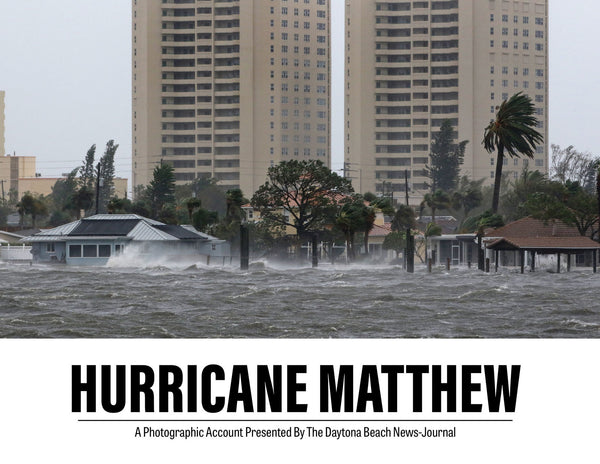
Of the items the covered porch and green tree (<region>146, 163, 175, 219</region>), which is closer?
the covered porch

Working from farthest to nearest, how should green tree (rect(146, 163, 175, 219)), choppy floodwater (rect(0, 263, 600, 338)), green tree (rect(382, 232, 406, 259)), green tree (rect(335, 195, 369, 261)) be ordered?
green tree (rect(146, 163, 175, 219)), green tree (rect(382, 232, 406, 259)), green tree (rect(335, 195, 369, 261)), choppy floodwater (rect(0, 263, 600, 338))

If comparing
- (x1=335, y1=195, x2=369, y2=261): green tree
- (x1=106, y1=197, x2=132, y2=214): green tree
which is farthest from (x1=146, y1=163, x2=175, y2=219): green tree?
(x1=335, y1=195, x2=369, y2=261): green tree

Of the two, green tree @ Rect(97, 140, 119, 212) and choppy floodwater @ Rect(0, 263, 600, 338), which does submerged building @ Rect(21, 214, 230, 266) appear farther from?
green tree @ Rect(97, 140, 119, 212)

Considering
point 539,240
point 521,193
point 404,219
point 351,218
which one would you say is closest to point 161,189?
point 404,219

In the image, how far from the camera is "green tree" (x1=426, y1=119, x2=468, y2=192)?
19475 cm

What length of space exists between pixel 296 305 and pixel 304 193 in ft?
154

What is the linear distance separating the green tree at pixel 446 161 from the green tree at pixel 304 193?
93.8 meters

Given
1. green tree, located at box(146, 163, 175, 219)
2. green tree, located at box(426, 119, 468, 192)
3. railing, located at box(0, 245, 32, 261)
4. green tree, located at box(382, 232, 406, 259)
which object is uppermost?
green tree, located at box(426, 119, 468, 192)

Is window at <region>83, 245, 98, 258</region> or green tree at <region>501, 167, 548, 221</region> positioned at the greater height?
green tree at <region>501, 167, 548, 221</region>

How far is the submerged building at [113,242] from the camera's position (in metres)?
105

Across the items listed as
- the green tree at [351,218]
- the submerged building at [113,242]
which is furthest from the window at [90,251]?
the green tree at [351,218]

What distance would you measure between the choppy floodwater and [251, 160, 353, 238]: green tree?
15504 mm

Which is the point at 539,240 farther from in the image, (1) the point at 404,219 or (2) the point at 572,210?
(1) the point at 404,219

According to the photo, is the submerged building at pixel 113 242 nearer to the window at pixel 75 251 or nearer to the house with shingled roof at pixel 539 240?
the window at pixel 75 251
